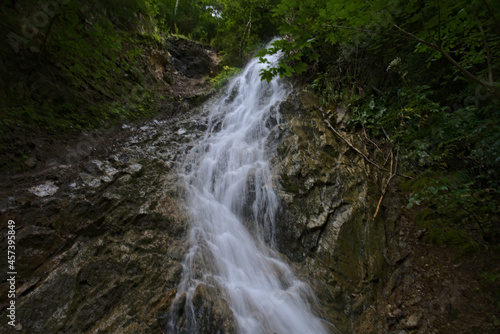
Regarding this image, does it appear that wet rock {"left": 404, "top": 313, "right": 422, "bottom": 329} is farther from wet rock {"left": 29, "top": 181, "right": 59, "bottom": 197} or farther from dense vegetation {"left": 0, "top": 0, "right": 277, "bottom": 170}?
dense vegetation {"left": 0, "top": 0, "right": 277, "bottom": 170}

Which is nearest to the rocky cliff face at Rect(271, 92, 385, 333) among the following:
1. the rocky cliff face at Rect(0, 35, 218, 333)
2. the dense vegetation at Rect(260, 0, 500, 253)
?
the dense vegetation at Rect(260, 0, 500, 253)

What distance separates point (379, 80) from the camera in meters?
5.26

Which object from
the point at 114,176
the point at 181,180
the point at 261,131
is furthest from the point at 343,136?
the point at 114,176

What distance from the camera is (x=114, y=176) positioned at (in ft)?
13.6

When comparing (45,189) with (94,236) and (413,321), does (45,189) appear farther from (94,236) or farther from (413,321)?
(413,321)

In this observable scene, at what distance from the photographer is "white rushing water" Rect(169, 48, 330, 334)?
10.1ft

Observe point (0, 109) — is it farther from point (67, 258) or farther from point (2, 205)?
point (67, 258)

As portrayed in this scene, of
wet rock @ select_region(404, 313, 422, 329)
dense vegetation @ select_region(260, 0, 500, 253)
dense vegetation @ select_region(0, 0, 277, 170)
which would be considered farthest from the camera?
dense vegetation @ select_region(0, 0, 277, 170)

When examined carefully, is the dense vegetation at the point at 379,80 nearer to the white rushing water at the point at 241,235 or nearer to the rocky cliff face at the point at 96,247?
the rocky cliff face at the point at 96,247

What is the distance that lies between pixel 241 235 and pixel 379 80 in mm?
5225

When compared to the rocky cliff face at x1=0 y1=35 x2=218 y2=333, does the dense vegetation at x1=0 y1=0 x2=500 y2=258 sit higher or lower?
higher

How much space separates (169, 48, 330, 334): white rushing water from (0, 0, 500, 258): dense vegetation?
2.39 meters

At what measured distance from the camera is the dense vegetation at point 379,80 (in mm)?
2271

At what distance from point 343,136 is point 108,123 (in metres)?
6.25
